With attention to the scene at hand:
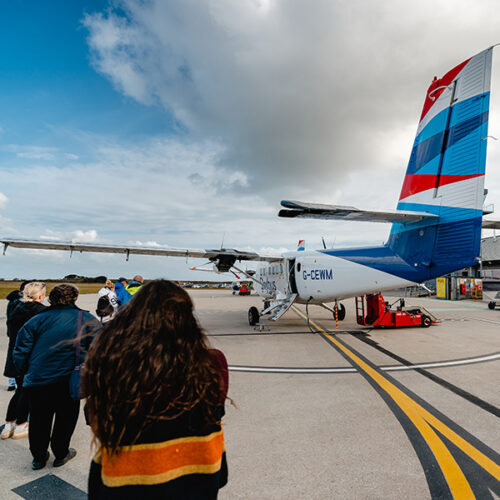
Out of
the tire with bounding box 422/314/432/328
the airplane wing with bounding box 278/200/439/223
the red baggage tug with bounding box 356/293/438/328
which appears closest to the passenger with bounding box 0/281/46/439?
the airplane wing with bounding box 278/200/439/223

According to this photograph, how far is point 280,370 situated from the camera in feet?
20.8

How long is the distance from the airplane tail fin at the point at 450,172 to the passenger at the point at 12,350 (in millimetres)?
8788

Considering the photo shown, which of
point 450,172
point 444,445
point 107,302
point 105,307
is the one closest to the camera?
point 444,445

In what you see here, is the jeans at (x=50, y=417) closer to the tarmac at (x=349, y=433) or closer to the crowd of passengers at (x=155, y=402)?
the tarmac at (x=349, y=433)

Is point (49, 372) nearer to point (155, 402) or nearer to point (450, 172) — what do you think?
point (155, 402)

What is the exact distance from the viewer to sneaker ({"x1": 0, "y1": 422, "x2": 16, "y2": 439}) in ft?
11.8

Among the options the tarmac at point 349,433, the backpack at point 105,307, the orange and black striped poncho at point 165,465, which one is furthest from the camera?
the backpack at point 105,307

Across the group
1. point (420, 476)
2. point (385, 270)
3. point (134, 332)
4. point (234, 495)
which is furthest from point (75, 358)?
point (385, 270)

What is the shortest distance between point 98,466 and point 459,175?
9.14 metres

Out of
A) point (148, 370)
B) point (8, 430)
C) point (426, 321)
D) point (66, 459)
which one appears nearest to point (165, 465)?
point (148, 370)

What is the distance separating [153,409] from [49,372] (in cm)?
229

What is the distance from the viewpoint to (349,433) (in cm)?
367

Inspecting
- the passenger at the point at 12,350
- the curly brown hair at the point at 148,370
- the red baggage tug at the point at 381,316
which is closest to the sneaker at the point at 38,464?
the passenger at the point at 12,350

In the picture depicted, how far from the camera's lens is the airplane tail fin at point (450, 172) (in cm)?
734
